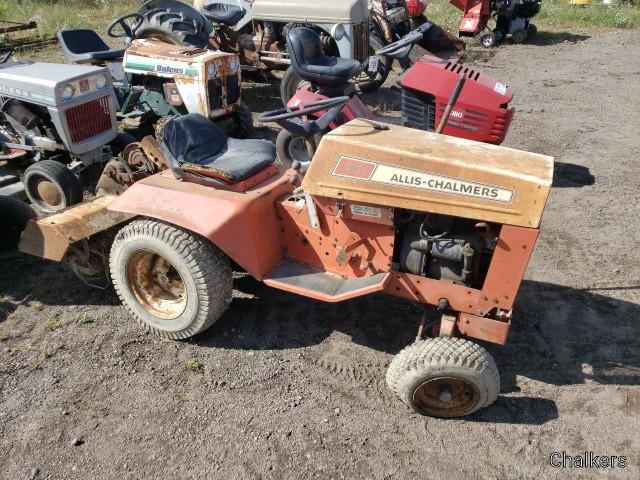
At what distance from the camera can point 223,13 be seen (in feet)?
25.6

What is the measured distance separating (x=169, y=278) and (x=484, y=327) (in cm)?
190

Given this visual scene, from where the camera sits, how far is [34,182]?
4.89m

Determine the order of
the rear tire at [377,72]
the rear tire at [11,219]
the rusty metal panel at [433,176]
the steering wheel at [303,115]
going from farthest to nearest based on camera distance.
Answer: the rear tire at [377,72], the rear tire at [11,219], the steering wheel at [303,115], the rusty metal panel at [433,176]

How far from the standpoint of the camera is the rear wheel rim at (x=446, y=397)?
107 inches

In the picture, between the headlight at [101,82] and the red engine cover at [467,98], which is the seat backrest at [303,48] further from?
the headlight at [101,82]

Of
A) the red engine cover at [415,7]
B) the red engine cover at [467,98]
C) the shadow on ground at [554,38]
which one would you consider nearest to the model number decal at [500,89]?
the red engine cover at [467,98]

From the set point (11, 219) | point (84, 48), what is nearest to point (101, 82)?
point (11, 219)

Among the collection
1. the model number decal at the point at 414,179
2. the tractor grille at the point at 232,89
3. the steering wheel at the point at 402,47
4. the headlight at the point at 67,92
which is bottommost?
the tractor grille at the point at 232,89

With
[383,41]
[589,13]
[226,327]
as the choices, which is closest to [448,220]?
[226,327]

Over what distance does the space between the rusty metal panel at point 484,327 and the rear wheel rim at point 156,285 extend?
1610 millimetres

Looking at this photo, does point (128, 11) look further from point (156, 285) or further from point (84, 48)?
point (156, 285)

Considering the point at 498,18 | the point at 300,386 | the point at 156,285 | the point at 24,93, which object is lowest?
the point at 498,18

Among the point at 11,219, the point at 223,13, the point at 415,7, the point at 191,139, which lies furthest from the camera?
the point at 415,7

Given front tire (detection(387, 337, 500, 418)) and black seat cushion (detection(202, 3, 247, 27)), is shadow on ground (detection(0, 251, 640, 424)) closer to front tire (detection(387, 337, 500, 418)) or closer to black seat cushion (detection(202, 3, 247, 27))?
front tire (detection(387, 337, 500, 418))
